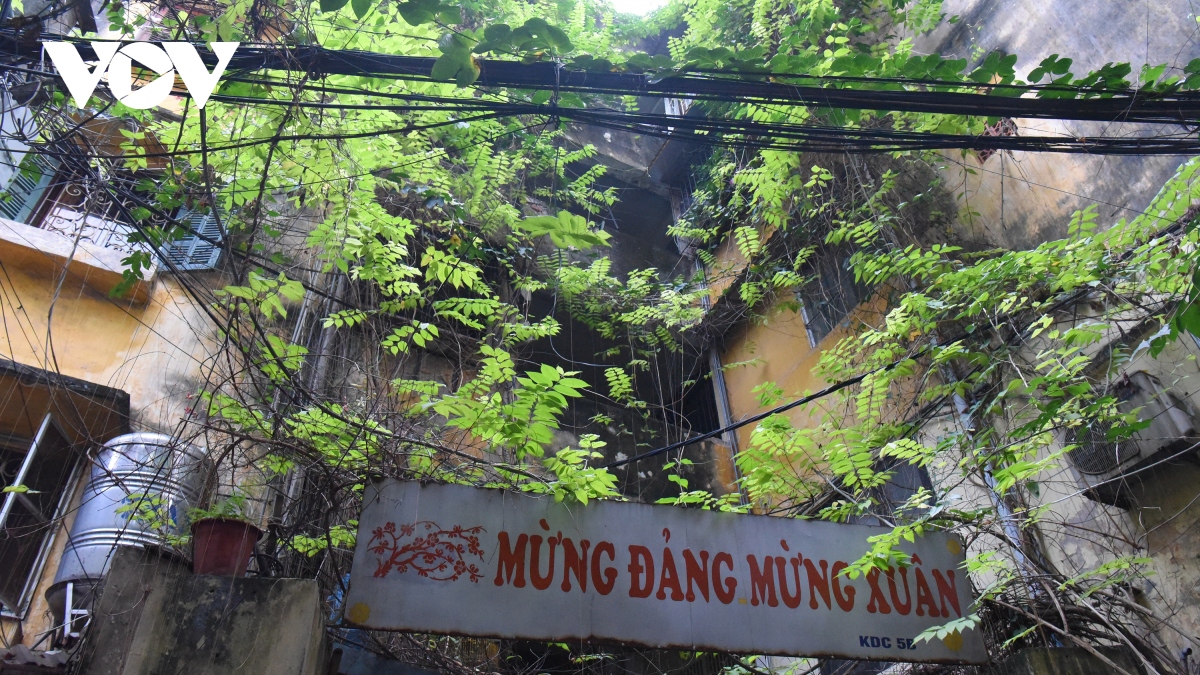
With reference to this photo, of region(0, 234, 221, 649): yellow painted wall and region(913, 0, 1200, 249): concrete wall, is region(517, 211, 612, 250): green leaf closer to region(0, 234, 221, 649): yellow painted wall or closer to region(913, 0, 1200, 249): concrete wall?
Result: region(0, 234, 221, 649): yellow painted wall

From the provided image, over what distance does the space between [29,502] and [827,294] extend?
7.81 metres

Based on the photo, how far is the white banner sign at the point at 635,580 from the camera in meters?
3.70

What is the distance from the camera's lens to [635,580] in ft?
13.0

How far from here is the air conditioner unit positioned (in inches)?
183

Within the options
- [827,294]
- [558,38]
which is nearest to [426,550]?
[558,38]

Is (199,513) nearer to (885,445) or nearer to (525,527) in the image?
(525,527)

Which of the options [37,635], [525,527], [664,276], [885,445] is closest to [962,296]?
[885,445]

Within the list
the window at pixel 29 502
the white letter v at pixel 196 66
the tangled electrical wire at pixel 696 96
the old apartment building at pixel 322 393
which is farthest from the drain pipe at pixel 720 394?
the white letter v at pixel 196 66

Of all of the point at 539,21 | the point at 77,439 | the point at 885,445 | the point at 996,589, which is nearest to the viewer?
the point at 539,21

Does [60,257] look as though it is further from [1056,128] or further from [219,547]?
[1056,128]

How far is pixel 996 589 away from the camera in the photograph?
443 cm

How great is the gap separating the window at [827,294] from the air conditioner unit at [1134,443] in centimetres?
315

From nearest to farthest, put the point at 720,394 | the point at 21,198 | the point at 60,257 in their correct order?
the point at 60,257 → the point at 21,198 → the point at 720,394

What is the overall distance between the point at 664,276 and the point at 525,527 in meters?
8.40
